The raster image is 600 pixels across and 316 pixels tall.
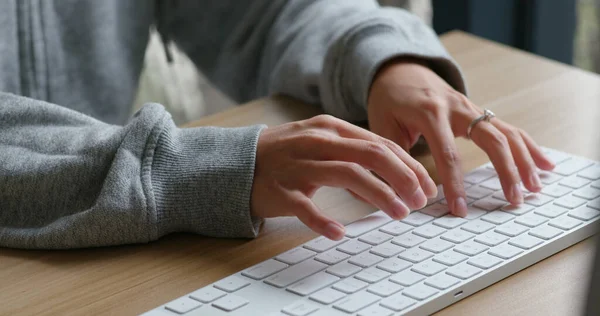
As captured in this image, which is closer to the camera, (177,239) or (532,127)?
(177,239)

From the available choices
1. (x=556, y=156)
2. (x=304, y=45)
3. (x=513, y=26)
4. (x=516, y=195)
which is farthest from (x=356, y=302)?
(x=513, y=26)

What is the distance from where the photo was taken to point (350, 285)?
61 centimetres

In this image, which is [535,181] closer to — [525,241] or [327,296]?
[525,241]

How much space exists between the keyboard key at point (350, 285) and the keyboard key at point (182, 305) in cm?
11

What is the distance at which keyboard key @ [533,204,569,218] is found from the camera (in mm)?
707

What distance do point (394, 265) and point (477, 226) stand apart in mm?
103

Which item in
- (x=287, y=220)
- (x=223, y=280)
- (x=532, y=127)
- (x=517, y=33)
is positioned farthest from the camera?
(x=517, y=33)

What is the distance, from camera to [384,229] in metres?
A: 0.70

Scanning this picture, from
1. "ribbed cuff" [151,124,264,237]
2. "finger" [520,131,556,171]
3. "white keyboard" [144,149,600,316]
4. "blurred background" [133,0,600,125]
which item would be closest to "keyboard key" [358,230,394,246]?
"white keyboard" [144,149,600,316]

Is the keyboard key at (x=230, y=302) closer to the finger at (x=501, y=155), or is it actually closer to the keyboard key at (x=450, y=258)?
the keyboard key at (x=450, y=258)

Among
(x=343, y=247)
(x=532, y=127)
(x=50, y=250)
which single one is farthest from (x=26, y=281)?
(x=532, y=127)

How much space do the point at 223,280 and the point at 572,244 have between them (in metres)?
0.30

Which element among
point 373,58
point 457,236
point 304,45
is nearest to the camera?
point 457,236

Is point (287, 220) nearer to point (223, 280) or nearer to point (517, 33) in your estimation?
point (223, 280)
